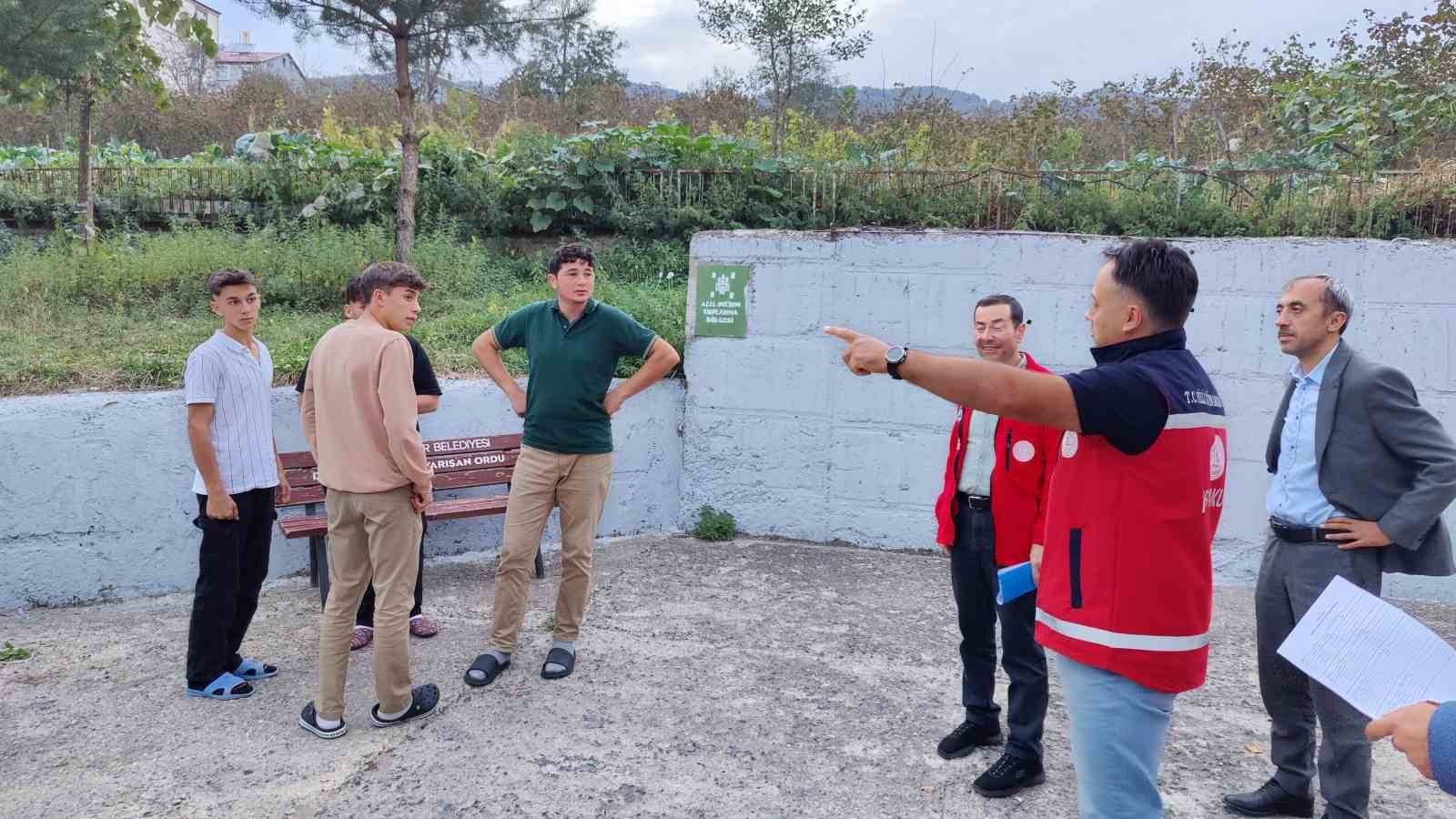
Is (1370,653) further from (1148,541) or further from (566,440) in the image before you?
A: (566,440)

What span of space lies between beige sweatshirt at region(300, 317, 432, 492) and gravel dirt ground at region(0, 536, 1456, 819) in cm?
104

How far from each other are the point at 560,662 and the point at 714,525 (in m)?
2.22

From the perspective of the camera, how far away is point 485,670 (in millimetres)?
4105

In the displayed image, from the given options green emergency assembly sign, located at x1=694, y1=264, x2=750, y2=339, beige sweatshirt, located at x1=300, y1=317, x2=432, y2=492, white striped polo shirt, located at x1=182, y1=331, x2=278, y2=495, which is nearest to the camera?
beige sweatshirt, located at x1=300, y1=317, x2=432, y2=492

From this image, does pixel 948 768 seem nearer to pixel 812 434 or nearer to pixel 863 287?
pixel 812 434

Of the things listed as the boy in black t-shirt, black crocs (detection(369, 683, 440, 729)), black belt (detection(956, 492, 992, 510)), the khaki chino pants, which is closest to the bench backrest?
the boy in black t-shirt

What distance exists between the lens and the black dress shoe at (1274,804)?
3174 millimetres

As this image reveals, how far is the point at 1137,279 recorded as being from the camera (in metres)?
2.18

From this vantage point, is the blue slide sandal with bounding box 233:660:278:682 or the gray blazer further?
the blue slide sandal with bounding box 233:660:278:682

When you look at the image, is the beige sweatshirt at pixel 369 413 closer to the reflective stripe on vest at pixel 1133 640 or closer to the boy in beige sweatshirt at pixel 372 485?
the boy in beige sweatshirt at pixel 372 485

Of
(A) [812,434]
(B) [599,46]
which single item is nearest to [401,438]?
(A) [812,434]

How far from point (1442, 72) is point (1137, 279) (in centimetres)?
918

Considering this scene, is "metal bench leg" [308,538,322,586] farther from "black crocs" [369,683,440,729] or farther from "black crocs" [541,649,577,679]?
"black crocs" [541,649,577,679]

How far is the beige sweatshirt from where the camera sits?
11.4 ft
